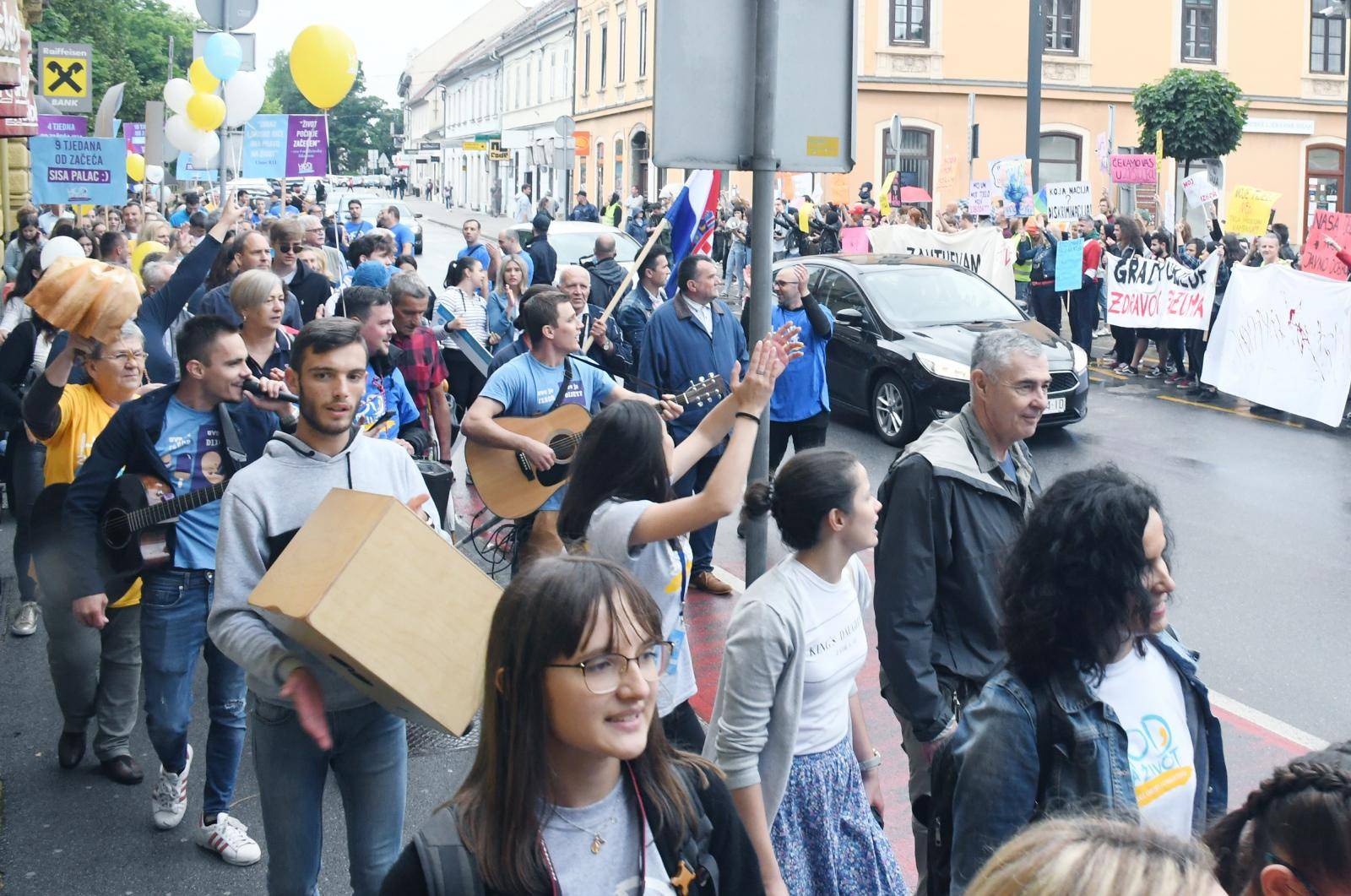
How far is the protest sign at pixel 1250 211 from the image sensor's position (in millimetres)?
17000

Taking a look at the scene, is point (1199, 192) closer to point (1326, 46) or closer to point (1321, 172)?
point (1321, 172)

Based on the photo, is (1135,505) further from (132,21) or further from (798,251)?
(132,21)

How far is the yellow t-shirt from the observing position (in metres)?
5.16

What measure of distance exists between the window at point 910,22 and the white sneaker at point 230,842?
38.8 m

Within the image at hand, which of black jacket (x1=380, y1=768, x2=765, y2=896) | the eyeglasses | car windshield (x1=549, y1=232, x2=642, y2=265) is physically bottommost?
black jacket (x1=380, y1=768, x2=765, y2=896)

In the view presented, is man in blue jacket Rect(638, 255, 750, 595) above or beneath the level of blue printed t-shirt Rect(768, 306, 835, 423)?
above

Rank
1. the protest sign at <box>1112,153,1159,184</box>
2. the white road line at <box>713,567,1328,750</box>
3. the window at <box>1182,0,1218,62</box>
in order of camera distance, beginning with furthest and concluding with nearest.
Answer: the window at <box>1182,0,1218,62</box>
the protest sign at <box>1112,153,1159,184</box>
the white road line at <box>713,567,1328,750</box>

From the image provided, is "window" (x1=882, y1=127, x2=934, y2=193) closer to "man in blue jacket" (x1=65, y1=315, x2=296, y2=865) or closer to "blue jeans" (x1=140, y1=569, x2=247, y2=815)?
"man in blue jacket" (x1=65, y1=315, x2=296, y2=865)

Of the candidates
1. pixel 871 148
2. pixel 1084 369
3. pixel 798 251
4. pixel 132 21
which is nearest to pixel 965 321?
pixel 1084 369

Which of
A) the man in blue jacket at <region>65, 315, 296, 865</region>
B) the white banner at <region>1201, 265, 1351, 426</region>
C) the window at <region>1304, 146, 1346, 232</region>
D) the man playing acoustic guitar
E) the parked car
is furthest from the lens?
the window at <region>1304, 146, 1346, 232</region>

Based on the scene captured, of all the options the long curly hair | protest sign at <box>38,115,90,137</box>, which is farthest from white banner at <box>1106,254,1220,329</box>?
protest sign at <box>38,115,90,137</box>

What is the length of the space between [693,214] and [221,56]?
964 centimetres

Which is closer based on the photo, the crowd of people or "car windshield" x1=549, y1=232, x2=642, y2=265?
the crowd of people

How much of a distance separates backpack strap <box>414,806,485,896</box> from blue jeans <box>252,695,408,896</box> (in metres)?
1.41
